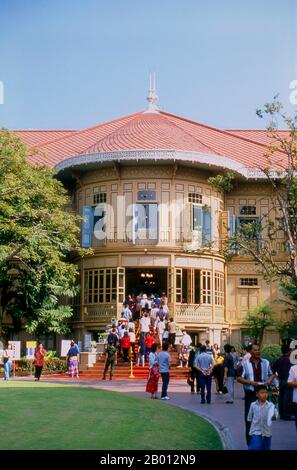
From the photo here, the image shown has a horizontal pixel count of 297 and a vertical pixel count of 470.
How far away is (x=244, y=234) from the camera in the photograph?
26.8 m

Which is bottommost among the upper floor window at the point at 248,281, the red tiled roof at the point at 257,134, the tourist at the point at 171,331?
the tourist at the point at 171,331

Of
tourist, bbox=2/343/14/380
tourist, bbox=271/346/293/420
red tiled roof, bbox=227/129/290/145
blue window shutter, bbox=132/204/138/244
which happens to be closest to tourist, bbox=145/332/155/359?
tourist, bbox=2/343/14/380

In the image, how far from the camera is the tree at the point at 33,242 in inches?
1259

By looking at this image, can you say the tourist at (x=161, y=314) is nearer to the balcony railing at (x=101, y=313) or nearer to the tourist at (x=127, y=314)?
the tourist at (x=127, y=314)

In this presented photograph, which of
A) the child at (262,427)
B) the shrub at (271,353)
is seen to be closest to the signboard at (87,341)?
the shrub at (271,353)

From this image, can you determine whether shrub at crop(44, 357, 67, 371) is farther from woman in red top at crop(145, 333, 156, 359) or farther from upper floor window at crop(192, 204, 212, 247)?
upper floor window at crop(192, 204, 212, 247)

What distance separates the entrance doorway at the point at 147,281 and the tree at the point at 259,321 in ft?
18.8

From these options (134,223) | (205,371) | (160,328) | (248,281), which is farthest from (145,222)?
(205,371)

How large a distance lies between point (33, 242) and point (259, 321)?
1213 centimetres

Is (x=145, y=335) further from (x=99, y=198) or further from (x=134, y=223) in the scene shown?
(x=99, y=198)

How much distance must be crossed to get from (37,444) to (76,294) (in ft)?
84.6

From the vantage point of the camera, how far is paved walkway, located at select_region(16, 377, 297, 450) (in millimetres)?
12414

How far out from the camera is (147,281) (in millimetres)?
41344

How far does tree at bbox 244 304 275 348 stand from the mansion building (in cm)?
116
